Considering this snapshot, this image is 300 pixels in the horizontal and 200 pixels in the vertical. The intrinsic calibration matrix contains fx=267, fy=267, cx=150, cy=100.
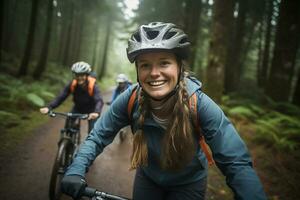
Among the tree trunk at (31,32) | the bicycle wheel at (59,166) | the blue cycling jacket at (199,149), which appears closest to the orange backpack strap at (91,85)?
the bicycle wheel at (59,166)

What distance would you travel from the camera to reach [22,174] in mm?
6035

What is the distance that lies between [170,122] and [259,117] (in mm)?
8442

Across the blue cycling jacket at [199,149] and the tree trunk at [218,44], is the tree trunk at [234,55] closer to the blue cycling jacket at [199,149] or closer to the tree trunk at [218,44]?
the tree trunk at [218,44]

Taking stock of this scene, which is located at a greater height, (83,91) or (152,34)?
(152,34)

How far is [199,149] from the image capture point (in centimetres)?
276

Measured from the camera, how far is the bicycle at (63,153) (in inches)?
193

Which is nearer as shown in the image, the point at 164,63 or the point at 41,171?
the point at 164,63

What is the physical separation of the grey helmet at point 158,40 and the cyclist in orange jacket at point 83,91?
11.7ft

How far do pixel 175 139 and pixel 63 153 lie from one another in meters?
3.25

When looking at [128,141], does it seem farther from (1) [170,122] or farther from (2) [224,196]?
(1) [170,122]

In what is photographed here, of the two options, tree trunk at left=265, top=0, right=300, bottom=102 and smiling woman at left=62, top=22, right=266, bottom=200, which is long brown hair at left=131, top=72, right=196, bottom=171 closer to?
smiling woman at left=62, top=22, right=266, bottom=200

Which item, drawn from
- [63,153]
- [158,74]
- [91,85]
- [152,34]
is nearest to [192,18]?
[91,85]

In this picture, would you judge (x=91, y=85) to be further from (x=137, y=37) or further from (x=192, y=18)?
(x=192, y=18)

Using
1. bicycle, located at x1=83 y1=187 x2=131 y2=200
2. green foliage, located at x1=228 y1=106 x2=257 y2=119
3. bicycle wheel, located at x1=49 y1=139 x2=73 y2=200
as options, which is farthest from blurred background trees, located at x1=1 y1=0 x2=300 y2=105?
bicycle, located at x1=83 y1=187 x2=131 y2=200
